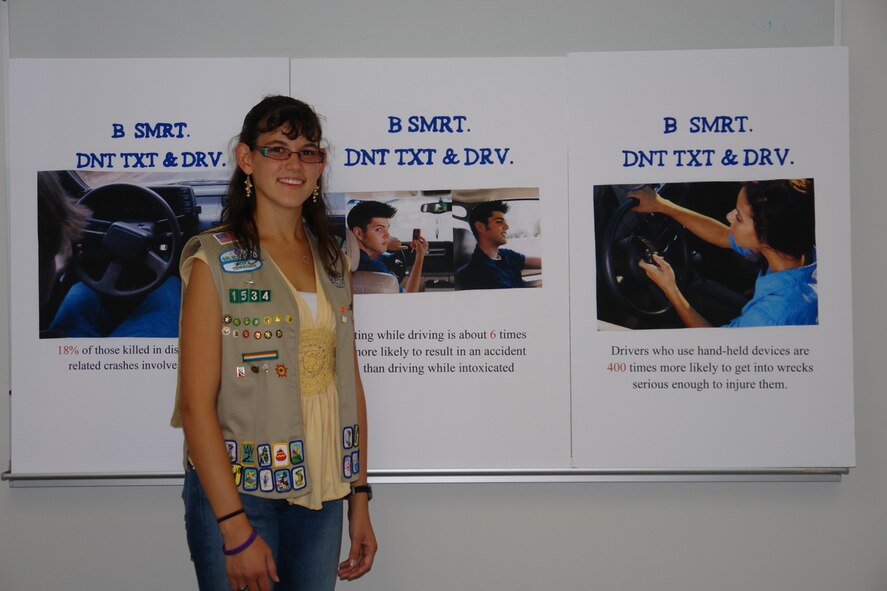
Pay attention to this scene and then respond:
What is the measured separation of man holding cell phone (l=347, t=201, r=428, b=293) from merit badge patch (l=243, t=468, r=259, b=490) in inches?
31.9

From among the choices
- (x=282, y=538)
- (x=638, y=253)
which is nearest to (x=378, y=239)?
(x=638, y=253)

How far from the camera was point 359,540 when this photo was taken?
5.52ft

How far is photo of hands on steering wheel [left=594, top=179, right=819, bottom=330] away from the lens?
212 cm

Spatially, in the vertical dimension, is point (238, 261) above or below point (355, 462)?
above

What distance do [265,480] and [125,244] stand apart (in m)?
1.02

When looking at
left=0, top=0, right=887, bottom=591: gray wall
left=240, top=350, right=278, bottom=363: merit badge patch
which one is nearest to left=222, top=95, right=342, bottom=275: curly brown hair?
left=240, top=350, right=278, bottom=363: merit badge patch

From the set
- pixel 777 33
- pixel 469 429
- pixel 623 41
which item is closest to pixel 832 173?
pixel 777 33

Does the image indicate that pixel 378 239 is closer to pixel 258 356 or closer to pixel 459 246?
pixel 459 246

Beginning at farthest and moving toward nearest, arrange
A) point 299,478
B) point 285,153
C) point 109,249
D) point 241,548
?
1. point 109,249
2. point 285,153
3. point 299,478
4. point 241,548

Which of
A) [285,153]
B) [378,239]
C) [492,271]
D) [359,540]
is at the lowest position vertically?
[359,540]

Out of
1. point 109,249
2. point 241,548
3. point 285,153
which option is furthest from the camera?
point 109,249

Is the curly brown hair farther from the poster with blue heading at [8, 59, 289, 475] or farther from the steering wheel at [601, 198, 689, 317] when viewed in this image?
the steering wheel at [601, 198, 689, 317]

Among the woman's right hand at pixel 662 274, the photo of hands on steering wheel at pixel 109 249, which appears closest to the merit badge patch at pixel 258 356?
the photo of hands on steering wheel at pixel 109 249

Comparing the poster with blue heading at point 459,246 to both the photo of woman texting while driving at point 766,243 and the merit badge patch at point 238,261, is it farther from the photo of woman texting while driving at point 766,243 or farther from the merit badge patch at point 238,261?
the merit badge patch at point 238,261
